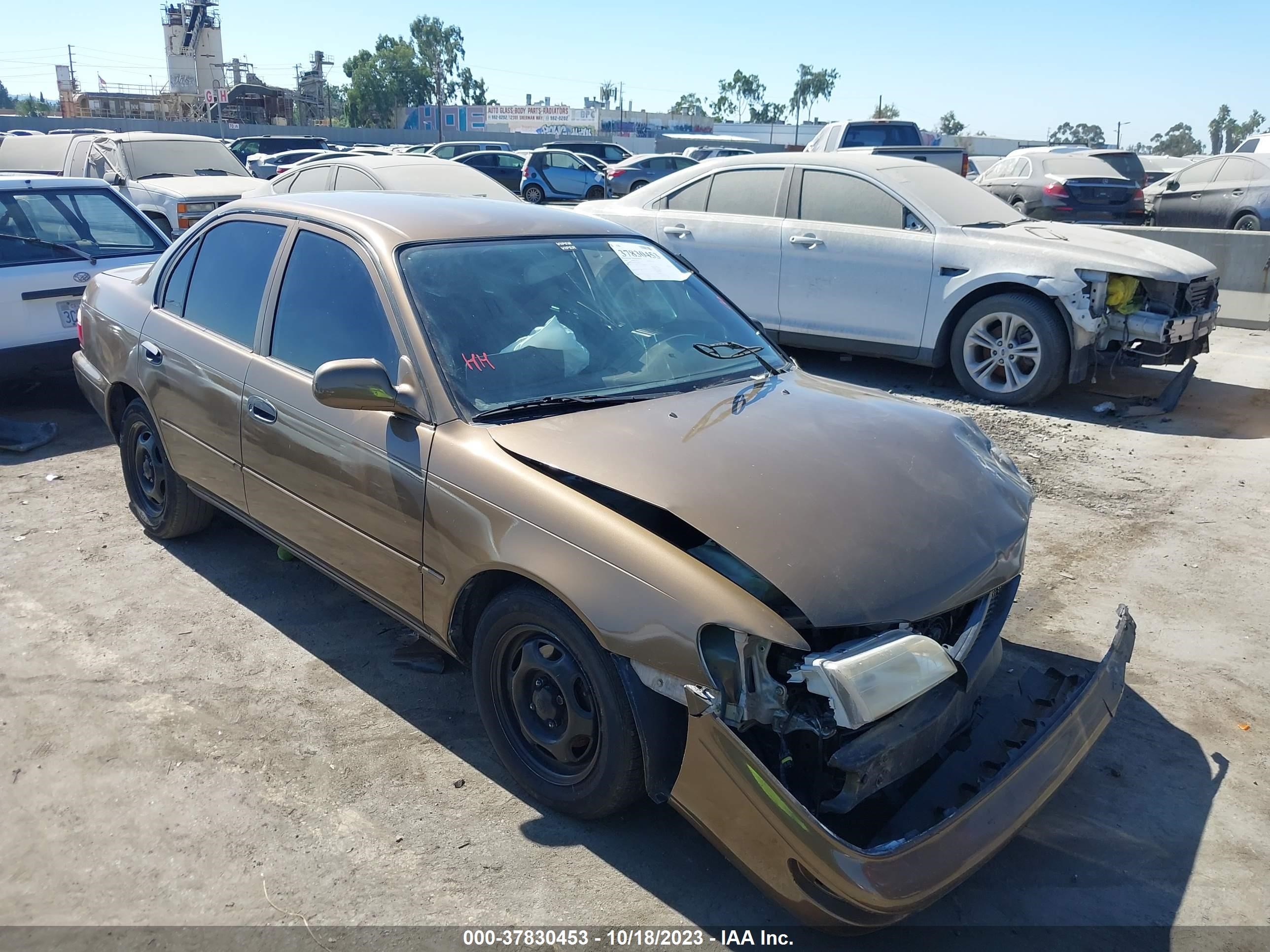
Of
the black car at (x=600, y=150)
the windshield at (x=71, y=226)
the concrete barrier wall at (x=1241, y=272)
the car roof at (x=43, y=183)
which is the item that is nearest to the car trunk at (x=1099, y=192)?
the concrete barrier wall at (x=1241, y=272)

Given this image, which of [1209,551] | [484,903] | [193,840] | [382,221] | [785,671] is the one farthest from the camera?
[1209,551]

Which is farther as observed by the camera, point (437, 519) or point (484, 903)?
point (437, 519)

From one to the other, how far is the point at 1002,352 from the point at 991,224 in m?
1.17

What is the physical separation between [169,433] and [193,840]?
221 cm

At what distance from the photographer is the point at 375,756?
3.36 metres

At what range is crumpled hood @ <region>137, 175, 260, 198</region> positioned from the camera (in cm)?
1152

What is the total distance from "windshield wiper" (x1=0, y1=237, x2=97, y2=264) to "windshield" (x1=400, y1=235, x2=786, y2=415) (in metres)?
4.77

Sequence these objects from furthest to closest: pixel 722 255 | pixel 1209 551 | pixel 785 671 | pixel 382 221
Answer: pixel 722 255, pixel 1209 551, pixel 382 221, pixel 785 671

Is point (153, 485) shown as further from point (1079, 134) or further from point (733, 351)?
point (1079, 134)

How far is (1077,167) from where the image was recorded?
56.5 feet

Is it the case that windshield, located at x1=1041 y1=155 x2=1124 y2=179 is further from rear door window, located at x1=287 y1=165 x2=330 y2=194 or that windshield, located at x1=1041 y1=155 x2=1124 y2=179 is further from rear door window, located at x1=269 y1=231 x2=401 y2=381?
rear door window, located at x1=269 y1=231 x2=401 y2=381

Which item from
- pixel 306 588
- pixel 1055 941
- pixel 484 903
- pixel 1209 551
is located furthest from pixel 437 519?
pixel 1209 551

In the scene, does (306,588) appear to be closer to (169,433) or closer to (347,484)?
(169,433)

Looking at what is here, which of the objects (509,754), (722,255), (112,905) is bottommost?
(112,905)
